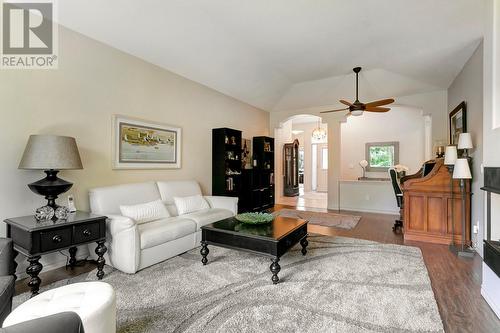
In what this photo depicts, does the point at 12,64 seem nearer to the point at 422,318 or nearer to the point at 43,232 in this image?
the point at 43,232

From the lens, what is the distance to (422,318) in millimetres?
1895

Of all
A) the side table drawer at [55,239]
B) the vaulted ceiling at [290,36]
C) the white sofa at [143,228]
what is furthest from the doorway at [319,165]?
the side table drawer at [55,239]

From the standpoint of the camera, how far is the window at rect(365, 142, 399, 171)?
308 inches

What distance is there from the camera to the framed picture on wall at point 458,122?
4.00 metres

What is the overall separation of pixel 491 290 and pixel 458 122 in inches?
A: 132

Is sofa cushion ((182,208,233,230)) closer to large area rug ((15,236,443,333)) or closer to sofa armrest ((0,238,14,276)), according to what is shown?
large area rug ((15,236,443,333))

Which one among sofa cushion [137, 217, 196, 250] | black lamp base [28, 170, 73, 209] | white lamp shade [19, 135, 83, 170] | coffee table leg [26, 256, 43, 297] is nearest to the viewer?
→ coffee table leg [26, 256, 43, 297]

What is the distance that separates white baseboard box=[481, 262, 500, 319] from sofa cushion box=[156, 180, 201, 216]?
11.9 ft

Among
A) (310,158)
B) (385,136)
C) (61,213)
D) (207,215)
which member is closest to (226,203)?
(207,215)

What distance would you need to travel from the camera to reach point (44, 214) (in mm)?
2408

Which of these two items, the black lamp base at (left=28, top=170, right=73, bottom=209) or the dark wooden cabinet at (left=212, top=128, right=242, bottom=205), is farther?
the dark wooden cabinet at (left=212, top=128, right=242, bottom=205)

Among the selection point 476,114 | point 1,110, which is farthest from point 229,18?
point 476,114

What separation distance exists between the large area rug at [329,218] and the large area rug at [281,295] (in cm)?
166

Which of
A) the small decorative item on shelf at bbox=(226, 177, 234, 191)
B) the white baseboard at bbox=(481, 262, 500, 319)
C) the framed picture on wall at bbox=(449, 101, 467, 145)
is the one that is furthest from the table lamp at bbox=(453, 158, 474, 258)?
the small decorative item on shelf at bbox=(226, 177, 234, 191)
